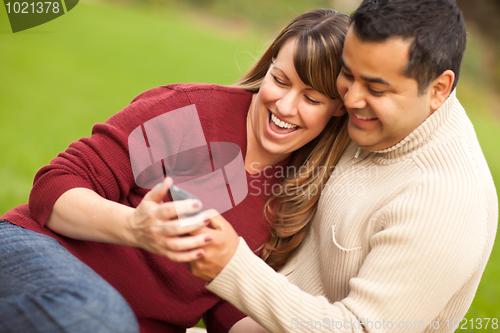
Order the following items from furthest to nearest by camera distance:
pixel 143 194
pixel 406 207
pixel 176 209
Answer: pixel 143 194, pixel 406 207, pixel 176 209

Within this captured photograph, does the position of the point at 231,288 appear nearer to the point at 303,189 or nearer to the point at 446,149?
the point at 303,189

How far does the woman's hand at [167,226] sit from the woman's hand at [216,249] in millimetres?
28

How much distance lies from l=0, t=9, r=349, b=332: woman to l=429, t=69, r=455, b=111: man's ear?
14.5 inches

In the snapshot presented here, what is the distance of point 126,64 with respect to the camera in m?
9.56

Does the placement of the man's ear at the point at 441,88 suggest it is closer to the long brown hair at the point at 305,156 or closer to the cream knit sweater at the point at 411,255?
the cream knit sweater at the point at 411,255

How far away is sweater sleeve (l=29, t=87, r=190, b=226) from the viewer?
1602mm

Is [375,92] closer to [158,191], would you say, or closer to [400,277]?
[400,277]

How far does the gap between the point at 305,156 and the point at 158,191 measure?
96 centimetres

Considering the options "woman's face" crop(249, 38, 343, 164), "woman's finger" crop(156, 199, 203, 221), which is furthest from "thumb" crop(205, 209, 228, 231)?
"woman's face" crop(249, 38, 343, 164)

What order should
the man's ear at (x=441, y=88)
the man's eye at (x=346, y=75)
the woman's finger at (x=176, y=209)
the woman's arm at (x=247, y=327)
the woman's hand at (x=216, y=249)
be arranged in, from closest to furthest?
the woman's finger at (x=176, y=209), the woman's hand at (x=216, y=249), the man's ear at (x=441, y=88), the man's eye at (x=346, y=75), the woman's arm at (x=247, y=327)

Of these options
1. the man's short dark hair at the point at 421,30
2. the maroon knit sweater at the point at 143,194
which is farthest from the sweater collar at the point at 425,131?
the maroon knit sweater at the point at 143,194

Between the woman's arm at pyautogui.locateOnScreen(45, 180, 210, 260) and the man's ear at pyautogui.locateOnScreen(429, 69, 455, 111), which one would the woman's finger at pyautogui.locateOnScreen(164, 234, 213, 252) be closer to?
the woman's arm at pyautogui.locateOnScreen(45, 180, 210, 260)

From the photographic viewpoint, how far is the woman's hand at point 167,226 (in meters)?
1.29

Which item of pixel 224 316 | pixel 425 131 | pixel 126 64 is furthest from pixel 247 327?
pixel 126 64
